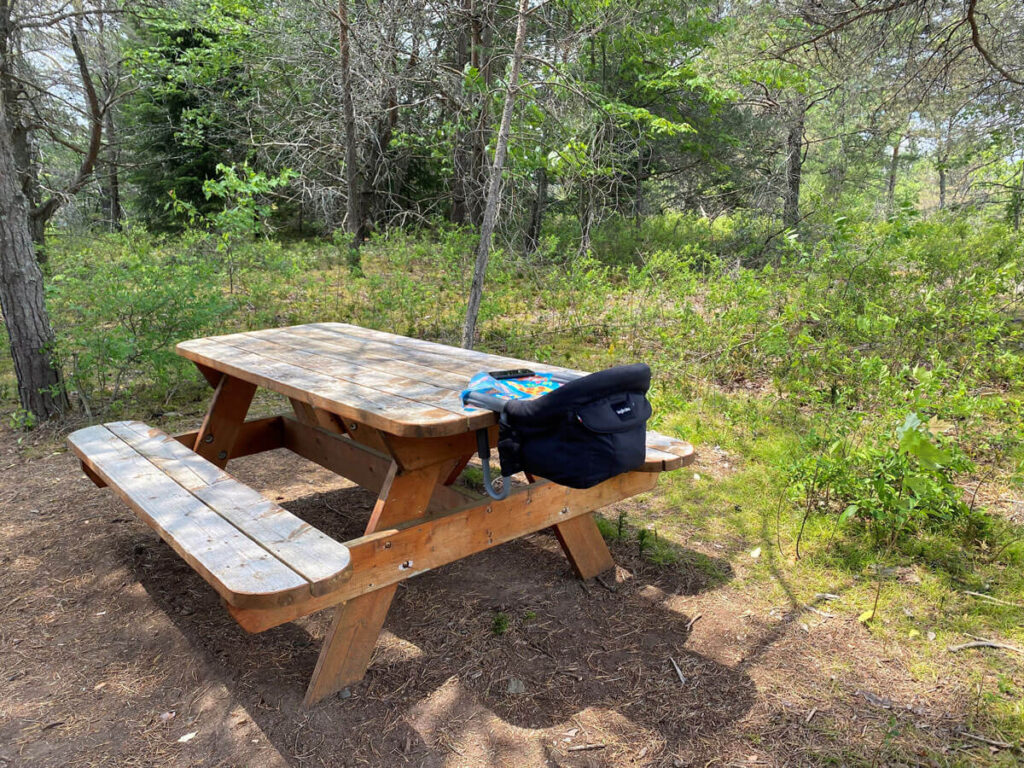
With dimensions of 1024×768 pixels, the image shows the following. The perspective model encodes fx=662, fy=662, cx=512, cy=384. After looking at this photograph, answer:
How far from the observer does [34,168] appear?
8680 mm

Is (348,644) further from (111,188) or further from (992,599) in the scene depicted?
(111,188)

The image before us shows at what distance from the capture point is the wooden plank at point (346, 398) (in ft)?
6.88

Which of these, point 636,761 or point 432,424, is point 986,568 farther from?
point 432,424

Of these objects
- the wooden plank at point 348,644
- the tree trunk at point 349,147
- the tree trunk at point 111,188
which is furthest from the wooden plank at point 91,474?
the tree trunk at point 111,188

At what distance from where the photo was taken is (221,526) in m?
2.18

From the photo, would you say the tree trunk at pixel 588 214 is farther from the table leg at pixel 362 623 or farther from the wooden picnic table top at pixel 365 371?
the table leg at pixel 362 623

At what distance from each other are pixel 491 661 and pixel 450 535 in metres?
0.52

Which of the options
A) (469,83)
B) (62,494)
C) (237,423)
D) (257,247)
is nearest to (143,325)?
(62,494)

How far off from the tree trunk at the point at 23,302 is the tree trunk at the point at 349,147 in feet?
15.6

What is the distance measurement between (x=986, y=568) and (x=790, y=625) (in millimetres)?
1062

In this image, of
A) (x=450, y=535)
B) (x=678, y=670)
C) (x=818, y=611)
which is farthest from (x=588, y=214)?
(x=678, y=670)

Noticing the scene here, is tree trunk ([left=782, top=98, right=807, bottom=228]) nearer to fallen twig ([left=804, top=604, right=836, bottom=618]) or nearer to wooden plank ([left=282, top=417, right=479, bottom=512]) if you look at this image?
fallen twig ([left=804, top=604, right=836, bottom=618])

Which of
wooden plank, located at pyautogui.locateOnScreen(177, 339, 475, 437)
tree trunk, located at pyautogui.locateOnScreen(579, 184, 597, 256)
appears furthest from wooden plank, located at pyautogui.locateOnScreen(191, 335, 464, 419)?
tree trunk, located at pyautogui.locateOnScreen(579, 184, 597, 256)

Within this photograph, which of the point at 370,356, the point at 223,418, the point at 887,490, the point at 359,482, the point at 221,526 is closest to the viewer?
the point at 221,526
